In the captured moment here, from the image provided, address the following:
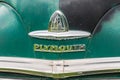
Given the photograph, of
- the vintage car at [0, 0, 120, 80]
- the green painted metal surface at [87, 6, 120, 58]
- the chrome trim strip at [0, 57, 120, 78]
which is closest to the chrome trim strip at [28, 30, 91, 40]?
the vintage car at [0, 0, 120, 80]

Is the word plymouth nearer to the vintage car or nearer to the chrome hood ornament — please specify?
the vintage car

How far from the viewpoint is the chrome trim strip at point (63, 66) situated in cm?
306

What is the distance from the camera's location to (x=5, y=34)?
3211 mm

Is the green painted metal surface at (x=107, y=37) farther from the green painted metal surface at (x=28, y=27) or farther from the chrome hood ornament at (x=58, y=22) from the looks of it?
the chrome hood ornament at (x=58, y=22)

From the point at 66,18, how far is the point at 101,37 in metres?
0.35

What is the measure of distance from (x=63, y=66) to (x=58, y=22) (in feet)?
1.25

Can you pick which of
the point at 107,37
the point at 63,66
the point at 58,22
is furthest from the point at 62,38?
the point at 107,37

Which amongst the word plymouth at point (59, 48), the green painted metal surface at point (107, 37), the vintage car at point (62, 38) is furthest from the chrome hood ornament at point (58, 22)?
the green painted metal surface at point (107, 37)

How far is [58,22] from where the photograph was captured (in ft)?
9.98

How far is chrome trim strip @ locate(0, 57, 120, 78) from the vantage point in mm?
3062

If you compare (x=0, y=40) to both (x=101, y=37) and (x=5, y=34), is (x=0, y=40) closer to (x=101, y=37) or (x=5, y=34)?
(x=5, y=34)

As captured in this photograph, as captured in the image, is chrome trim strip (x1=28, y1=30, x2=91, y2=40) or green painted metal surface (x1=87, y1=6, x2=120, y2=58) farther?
green painted metal surface (x1=87, y1=6, x2=120, y2=58)

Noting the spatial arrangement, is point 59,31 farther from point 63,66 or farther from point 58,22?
point 63,66

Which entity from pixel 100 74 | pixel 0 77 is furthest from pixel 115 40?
pixel 0 77
